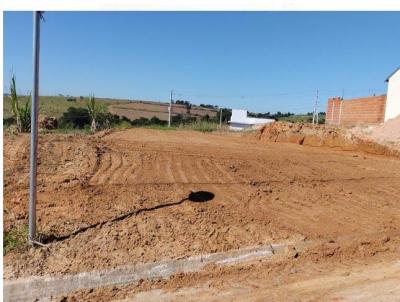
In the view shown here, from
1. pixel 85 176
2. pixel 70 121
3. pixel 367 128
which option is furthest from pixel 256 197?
pixel 70 121

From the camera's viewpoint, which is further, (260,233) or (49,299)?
(260,233)

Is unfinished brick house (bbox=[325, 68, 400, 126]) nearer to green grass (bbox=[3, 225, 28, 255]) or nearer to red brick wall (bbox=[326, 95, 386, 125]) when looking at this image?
red brick wall (bbox=[326, 95, 386, 125])

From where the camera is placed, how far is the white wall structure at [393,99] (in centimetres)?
1699

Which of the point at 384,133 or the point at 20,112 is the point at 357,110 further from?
the point at 20,112

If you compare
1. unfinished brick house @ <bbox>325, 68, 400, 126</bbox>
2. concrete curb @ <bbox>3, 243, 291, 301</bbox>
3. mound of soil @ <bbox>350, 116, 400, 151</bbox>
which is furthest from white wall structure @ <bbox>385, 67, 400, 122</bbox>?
concrete curb @ <bbox>3, 243, 291, 301</bbox>

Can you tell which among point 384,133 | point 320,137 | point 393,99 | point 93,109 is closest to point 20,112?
point 93,109

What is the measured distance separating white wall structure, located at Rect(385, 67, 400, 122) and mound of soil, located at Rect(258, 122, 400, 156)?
5701 millimetres

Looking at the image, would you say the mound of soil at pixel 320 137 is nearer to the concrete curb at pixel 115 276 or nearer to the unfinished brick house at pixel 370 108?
the unfinished brick house at pixel 370 108

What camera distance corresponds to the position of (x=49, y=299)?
3.13 metres

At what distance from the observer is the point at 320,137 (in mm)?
12539

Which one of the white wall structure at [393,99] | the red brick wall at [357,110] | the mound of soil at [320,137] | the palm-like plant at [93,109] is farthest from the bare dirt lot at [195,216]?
the red brick wall at [357,110]

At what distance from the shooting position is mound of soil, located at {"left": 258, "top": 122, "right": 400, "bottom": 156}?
37.1 ft
